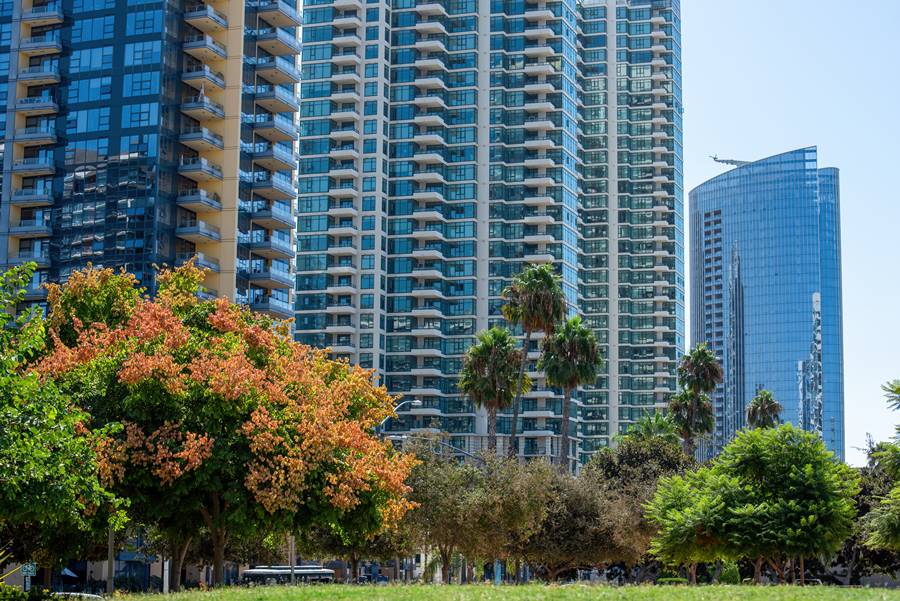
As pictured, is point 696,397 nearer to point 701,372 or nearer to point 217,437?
point 701,372

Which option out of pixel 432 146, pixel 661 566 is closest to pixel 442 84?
pixel 432 146

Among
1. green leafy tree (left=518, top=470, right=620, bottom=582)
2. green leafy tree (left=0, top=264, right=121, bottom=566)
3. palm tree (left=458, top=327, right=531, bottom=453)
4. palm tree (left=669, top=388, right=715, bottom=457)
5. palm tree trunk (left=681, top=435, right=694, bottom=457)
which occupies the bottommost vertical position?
green leafy tree (left=518, top=470, right=620, bottom=582)

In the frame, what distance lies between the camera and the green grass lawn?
71.3 ft

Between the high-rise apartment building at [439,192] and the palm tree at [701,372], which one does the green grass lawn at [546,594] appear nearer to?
the palm tree at [701,372]

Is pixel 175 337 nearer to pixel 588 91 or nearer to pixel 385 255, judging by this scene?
pixel 385 255

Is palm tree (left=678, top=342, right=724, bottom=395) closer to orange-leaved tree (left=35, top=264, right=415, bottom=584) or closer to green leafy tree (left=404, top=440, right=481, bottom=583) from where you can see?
green leafy tree (left=404, top=440, right=481, bottom=583)

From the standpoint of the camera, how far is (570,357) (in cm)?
9750

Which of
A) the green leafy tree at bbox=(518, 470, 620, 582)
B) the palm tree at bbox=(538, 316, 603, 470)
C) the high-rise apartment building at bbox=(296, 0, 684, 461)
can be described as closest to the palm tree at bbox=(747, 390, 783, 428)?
the palm tree at bbox=(538, 316, 603, 470)

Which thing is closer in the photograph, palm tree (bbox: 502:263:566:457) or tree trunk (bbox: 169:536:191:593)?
tree trunk (bbox: 169:536:191:593)

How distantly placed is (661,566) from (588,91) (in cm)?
9626

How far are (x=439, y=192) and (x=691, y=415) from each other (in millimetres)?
55356

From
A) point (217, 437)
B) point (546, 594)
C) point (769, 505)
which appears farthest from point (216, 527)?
point (769, 505)

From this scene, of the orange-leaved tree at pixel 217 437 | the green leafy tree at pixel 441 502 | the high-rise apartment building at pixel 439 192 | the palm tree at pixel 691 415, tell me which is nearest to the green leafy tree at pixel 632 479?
the green leafy tree at pixel 441 502

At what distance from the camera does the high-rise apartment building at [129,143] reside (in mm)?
99188
